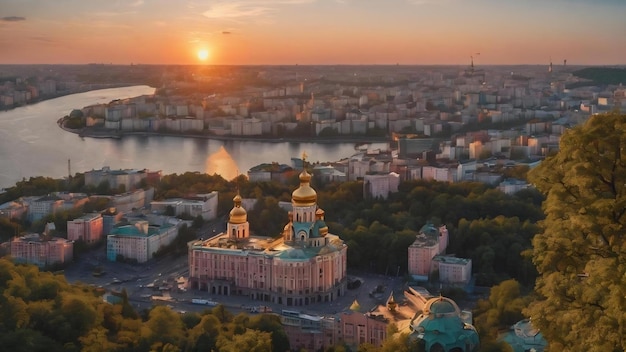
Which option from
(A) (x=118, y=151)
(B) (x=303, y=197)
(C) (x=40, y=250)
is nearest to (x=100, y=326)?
(B) (x=303, y=197)

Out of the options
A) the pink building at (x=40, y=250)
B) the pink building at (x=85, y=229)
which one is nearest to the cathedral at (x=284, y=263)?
the pink building at (x=40, y=250)

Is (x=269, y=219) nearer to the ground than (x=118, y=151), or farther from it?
farther from it

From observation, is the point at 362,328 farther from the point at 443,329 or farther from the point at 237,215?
the point at 237,215

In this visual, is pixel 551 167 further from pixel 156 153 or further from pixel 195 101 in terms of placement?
pixel 195 101

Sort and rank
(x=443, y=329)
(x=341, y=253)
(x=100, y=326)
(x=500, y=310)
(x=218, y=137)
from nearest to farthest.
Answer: (x=443, y=329)
(x=100, y=326)
(x=500, y=310)
(x=341, y=253)
(x=218, y=137)

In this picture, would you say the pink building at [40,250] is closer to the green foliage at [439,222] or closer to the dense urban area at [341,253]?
the dense urban area at [341,253]

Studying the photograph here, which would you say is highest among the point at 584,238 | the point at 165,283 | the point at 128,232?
the point at 584,238
